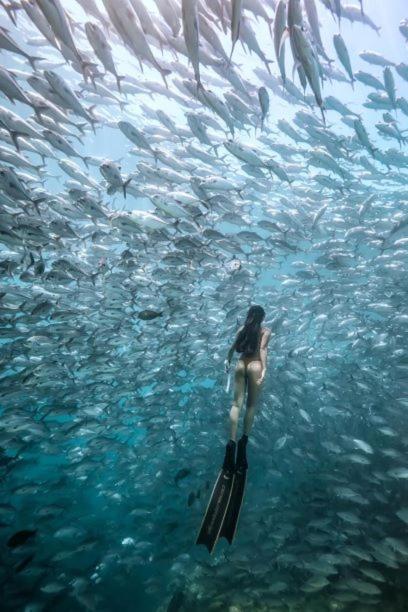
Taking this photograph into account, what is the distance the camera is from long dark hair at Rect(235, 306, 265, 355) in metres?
6.01

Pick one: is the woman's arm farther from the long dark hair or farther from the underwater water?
the underwater water

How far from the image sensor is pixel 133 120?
2602 centimetres

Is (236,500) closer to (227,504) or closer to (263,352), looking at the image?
(227,504)

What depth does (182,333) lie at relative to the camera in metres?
12.4

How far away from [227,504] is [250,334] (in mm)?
2720

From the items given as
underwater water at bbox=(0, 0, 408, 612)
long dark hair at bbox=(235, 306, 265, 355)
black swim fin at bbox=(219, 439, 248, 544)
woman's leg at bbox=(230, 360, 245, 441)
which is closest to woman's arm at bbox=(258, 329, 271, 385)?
long dark hair at bbox=(235, 306, 265, 355)

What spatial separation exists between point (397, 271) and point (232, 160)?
1298cm

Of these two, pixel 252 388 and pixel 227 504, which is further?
pixel 252 388

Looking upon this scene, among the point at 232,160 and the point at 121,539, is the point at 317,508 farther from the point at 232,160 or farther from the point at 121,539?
A: the point at 232,160

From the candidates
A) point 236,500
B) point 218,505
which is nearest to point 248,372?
point 236,500

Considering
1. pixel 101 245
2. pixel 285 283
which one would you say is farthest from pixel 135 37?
pixel 285 283

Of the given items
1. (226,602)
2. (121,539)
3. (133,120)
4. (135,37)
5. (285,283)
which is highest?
(133,120)

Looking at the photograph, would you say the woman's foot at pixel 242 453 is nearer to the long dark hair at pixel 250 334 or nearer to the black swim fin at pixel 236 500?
the black swim fin at pixel 236 500

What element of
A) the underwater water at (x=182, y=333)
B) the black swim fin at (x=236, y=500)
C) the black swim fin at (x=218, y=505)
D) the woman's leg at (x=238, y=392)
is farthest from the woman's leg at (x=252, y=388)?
the underwater water at (x=182, y=333)
